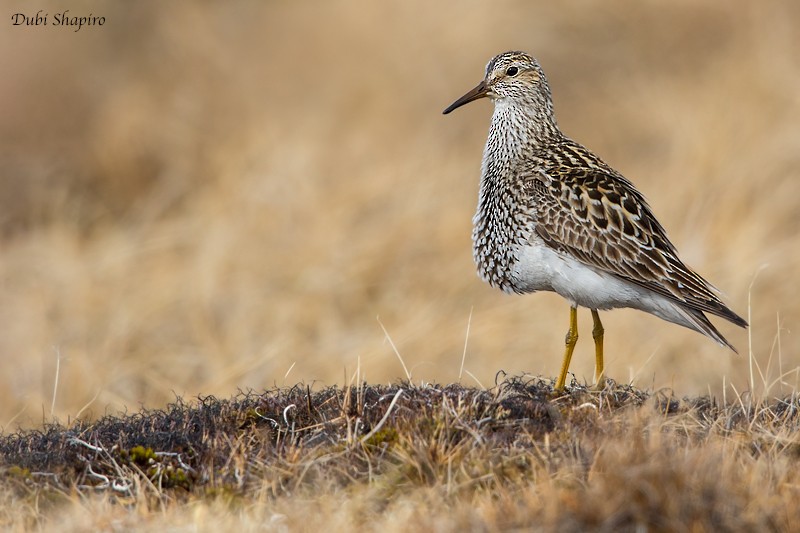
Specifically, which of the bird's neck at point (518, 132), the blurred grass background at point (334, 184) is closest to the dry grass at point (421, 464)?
the bird's neck at point (518, 132)

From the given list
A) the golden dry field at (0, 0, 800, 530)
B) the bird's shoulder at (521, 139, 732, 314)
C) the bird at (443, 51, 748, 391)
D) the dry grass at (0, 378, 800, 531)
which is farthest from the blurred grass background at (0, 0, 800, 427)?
the dry grass at (0, 378, 800, 531)

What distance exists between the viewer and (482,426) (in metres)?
6.25

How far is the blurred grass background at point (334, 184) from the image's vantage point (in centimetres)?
1438

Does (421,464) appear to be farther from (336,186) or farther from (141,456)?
(336,186)

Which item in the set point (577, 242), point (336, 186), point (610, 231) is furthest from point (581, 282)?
point (336, 186)

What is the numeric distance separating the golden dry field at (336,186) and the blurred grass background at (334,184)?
4 centimetres

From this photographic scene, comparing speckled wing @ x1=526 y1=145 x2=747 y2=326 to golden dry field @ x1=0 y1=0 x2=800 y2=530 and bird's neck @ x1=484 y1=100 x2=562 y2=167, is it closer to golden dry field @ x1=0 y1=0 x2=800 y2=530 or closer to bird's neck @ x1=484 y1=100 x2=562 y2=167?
bird's neck @ x1=484 y1=100 x2=562 y2=167

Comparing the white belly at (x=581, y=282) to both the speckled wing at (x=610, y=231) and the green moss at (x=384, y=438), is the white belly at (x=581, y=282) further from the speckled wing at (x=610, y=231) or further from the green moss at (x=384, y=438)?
the green moss at (x=384, y=438)

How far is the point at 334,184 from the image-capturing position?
1792 cm

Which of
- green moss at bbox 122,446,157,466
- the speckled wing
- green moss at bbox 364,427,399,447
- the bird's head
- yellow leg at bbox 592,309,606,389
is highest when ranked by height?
the bird's head

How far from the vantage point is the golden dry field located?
14.3 m

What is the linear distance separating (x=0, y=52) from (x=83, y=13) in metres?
2.28

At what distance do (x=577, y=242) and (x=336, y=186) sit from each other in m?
10.4

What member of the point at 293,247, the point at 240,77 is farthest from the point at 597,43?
the point at 293,247
